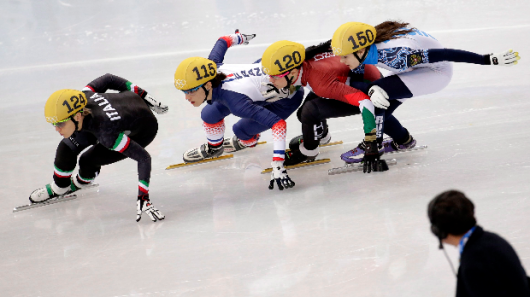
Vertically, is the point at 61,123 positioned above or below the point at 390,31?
below

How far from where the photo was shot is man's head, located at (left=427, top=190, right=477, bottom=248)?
153 centimetres

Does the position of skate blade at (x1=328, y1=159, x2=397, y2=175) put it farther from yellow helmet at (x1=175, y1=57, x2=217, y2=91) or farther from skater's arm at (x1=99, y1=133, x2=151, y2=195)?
skater's arm at (x1=99, y1=133, x2=151, y2=195)

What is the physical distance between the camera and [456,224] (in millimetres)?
1535

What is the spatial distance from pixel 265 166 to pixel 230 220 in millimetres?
1196

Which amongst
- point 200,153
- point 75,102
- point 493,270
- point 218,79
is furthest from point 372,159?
point 493,270

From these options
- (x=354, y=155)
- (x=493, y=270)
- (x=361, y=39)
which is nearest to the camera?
(x=493, y=270)

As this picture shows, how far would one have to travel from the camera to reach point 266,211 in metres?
3.63

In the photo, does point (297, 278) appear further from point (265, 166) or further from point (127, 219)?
point (265, 166)

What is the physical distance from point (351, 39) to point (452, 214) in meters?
2.40

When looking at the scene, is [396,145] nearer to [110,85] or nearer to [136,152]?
[136,152]

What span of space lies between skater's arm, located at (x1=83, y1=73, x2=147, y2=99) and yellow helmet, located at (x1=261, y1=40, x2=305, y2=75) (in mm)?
1145

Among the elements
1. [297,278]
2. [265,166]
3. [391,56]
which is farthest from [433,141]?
[297,278]

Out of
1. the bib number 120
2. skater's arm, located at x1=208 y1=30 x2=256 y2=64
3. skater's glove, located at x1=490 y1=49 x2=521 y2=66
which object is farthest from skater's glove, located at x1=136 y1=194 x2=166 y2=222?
skater's glove, located at x1=490 y1=49 x2=521 y2=66

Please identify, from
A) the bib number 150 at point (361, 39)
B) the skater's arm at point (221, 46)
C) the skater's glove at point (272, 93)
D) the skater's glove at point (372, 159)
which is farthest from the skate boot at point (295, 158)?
the bib number 150 at point (361, 39)
